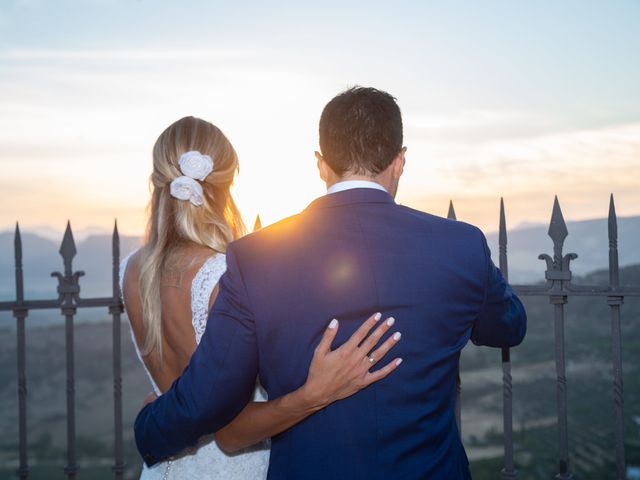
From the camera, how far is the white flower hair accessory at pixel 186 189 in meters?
2.56

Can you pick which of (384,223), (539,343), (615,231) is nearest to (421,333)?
(384,223)

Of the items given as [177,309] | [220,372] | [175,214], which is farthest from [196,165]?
[220,372]

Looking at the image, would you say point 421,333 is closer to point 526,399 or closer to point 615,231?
point 615,231

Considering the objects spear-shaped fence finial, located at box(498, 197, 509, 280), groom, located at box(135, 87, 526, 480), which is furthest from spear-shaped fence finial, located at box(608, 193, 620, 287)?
groom, located at box(135, 87, 526, 480)

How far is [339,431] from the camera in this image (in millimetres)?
Result: 1887

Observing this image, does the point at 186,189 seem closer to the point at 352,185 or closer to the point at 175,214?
the point at 175,214

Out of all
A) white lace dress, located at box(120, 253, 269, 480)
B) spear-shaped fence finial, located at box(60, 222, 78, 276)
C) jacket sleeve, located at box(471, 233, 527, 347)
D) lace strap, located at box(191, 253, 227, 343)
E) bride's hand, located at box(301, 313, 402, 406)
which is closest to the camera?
bride's hand, located at box(301, 313, 402, 406)

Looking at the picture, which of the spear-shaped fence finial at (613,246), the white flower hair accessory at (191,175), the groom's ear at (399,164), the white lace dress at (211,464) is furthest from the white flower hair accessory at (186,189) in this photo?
the spear-shaped fence finial at (613,246)

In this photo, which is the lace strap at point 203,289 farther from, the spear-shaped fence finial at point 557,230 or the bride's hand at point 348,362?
the spear-shaped fence finial at point 557,230

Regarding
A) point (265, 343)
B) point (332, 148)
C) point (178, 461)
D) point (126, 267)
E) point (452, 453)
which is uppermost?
point (332, 148)

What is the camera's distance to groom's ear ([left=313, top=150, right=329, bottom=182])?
6.82 feet

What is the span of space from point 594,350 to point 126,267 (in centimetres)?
2847

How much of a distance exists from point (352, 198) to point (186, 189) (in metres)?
0.89

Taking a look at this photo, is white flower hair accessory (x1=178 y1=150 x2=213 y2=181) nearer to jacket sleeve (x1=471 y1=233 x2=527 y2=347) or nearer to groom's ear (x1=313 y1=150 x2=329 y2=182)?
groom's ear (x1=313 y1=150 x2=329 y2=182)
